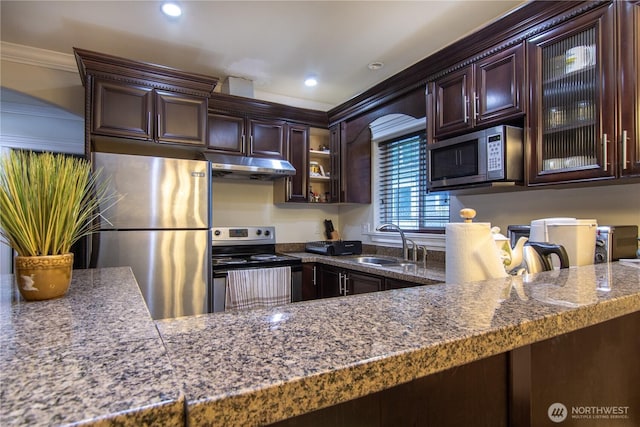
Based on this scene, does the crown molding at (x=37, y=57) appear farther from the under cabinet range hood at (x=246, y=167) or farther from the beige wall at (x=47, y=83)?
the under cabinet range hood at (x=246, y=167)

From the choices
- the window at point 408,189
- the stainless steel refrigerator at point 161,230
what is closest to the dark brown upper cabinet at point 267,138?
the stainless steel refrigerator at point 161,230

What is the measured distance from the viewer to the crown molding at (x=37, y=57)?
98.9 inches

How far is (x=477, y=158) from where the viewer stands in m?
2.04

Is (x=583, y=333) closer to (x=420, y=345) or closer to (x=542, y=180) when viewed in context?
(x=420, y=345)

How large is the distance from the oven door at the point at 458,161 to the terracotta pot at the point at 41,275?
6.58 feet

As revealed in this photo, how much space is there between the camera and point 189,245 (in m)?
2.52

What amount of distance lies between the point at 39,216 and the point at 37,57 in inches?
102

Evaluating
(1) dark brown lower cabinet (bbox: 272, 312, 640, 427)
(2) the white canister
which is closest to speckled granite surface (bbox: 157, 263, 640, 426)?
(1) dark brown lower cabinet (bbox: 272, 312, 640, 427)

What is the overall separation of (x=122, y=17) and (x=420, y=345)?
106 inches

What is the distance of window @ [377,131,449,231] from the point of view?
298 centimetres

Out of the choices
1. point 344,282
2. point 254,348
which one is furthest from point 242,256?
point 254,348

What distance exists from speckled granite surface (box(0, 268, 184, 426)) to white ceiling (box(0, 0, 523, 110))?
6.72 feet

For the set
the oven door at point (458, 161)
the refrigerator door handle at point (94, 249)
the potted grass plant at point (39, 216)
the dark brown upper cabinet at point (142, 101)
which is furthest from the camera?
the dark brown upper cabinet at point (142, 101)

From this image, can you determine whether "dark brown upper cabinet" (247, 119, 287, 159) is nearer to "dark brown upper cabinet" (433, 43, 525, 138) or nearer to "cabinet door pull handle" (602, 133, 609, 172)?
"dark brown upper cabinet" (433, 43, 525, 138)
